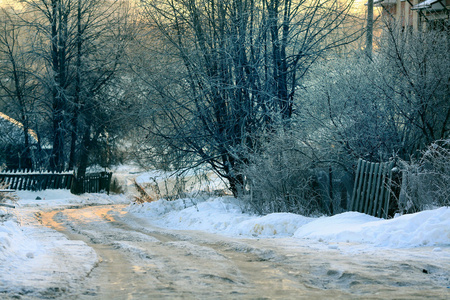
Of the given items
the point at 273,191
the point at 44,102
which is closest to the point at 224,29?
the point at 273,191

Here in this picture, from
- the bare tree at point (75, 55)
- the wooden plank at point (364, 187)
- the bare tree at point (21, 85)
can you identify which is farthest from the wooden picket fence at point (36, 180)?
the wooden plank at point (364, 187)

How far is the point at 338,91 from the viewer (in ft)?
51.2

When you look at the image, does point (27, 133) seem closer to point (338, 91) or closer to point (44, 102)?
point (44, 102)

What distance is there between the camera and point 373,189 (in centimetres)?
1177

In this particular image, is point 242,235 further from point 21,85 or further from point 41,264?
point 21,85

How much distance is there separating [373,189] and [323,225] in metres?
1.80

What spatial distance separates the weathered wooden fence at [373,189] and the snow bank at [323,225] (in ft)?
1.67

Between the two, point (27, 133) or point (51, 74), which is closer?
point (51, 74)

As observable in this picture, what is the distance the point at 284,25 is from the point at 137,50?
255 inches

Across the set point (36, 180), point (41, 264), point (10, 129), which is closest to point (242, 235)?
point (41, 264)

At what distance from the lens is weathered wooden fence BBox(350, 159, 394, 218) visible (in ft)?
37.0

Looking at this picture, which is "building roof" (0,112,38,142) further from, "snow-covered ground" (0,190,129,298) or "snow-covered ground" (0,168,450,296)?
"snow-covered ground" (0,190,129,298)

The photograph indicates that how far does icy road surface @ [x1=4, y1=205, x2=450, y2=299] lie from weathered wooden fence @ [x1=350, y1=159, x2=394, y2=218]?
3422 mm

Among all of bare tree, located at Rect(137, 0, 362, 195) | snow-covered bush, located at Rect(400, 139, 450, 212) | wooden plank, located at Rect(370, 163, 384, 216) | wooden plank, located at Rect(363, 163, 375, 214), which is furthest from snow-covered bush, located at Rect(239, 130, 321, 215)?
snow-covered bush, located at Rect(400, 139, 450, 212)
